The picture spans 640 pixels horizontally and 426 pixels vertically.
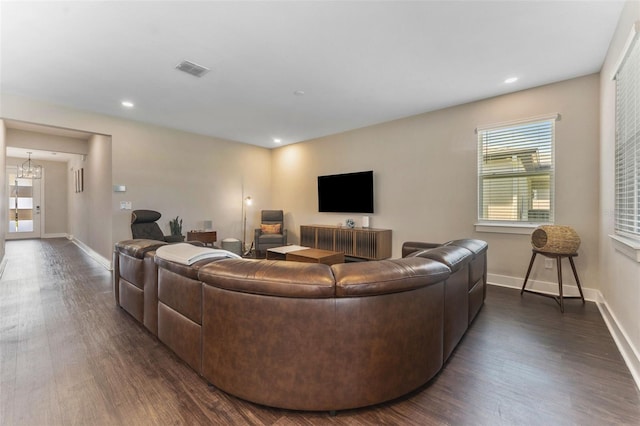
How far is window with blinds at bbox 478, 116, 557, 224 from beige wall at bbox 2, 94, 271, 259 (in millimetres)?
4870

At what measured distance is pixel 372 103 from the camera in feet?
13.6

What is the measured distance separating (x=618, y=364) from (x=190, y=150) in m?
6.45

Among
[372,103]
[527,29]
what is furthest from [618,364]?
[372,103]

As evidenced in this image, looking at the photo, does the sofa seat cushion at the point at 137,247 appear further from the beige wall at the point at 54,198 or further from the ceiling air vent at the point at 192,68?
the beige wall at the point at 54,198

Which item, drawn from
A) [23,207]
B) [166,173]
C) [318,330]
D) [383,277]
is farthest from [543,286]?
[23,207]

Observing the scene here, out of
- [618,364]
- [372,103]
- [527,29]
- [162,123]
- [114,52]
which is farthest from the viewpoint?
[162,123]

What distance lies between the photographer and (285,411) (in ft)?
4.86

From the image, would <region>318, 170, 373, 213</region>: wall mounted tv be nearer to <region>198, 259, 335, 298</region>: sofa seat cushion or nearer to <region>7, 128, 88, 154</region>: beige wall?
<region>198, 259, 335, 298</region>: sofa seat cushion

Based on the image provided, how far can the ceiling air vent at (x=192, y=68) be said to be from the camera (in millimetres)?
2975

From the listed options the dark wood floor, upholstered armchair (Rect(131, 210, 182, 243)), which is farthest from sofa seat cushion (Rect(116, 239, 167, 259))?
upholstered armchair (Rect(131, 210, 182, 243))

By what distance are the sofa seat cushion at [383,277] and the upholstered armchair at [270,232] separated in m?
4.52

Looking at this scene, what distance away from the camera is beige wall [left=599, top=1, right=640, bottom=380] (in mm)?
1953

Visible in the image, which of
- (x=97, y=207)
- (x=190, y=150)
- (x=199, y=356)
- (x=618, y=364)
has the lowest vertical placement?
(x=618, y=364)

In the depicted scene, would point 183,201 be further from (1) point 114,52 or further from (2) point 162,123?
(1) point 114,52
